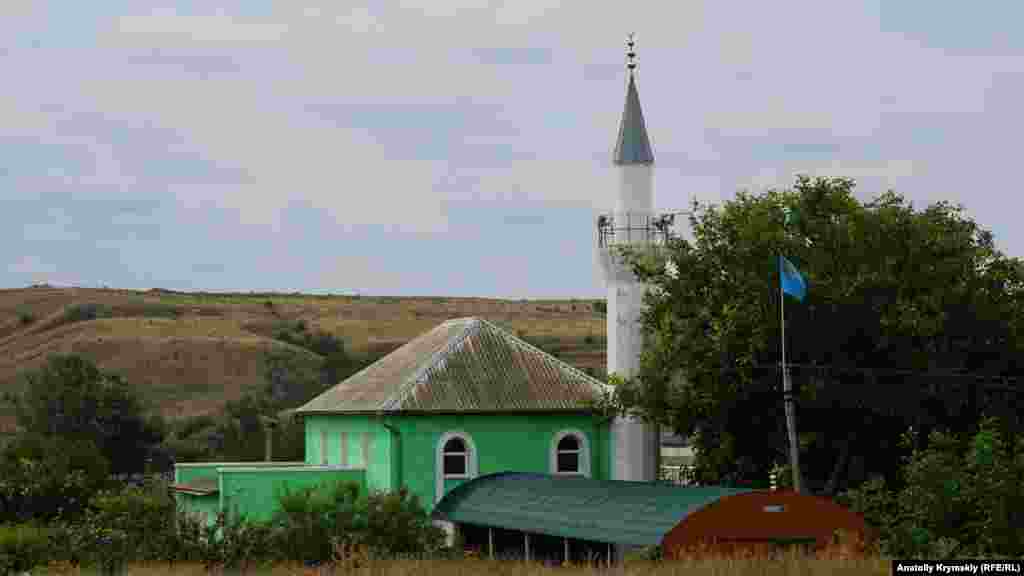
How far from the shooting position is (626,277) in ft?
149

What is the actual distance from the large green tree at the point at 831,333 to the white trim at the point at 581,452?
2172mm

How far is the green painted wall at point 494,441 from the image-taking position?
1697 inches

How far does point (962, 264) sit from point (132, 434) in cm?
4923

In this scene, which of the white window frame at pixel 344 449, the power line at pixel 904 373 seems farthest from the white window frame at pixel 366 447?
the power line at pixel 904 373

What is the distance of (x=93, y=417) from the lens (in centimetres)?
8062

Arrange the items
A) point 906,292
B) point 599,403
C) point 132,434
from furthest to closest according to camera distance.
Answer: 1. point 132,434
2. point 599,403
3. point 906,292

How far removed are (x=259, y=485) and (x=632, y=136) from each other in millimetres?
13017

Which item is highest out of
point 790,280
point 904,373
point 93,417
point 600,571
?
point 790,280

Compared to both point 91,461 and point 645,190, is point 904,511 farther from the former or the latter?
point 91,461

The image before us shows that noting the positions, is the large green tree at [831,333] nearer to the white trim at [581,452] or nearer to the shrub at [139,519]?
the white trim at [581,452]

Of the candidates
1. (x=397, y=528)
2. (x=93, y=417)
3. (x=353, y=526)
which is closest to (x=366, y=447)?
(x=397, y=528)

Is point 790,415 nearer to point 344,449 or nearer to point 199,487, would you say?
point 344,449

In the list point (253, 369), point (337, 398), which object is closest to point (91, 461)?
point (337, 398)

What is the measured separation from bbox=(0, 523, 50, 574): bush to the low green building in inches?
296
